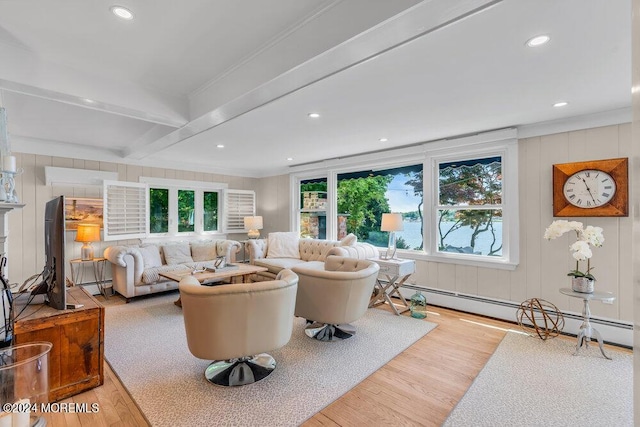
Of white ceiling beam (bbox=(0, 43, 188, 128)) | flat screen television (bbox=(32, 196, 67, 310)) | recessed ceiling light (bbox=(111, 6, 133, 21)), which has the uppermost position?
recessed ceiling light (bbox=(111, 6, 133, 21))

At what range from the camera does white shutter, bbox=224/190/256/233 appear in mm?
6609

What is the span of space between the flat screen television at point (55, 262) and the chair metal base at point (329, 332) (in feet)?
7.09

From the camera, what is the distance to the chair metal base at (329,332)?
3.11m

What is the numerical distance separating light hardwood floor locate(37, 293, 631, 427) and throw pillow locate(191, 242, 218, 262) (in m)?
2.99

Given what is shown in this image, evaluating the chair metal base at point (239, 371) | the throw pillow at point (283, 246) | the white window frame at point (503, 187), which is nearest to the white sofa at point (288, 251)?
the throw pillow at point (283, 246)

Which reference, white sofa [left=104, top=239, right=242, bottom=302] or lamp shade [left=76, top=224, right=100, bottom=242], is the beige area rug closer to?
white sofa [left=104, top=239, right=242, bottom=302]

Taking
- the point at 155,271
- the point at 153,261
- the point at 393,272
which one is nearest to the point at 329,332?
the point at 393,272

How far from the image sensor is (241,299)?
81.4 inches

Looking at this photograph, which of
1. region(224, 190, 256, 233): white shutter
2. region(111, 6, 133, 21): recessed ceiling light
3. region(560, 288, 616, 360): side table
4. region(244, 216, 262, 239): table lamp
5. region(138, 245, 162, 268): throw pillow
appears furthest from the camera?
region(224, 190, 256, 233): white shutter

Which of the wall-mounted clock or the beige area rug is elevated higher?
the wall-mounted clock

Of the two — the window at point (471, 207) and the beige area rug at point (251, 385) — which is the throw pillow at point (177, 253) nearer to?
the beige area rug at point (251, 385)

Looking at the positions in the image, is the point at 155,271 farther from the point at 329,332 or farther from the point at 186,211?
the point at 329,332

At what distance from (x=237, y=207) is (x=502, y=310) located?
5.37m

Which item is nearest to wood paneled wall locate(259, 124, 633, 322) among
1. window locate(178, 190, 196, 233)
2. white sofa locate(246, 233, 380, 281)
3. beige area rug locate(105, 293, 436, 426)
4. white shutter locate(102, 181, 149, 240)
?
beige area rug locate(105, 293, 436, 426)
